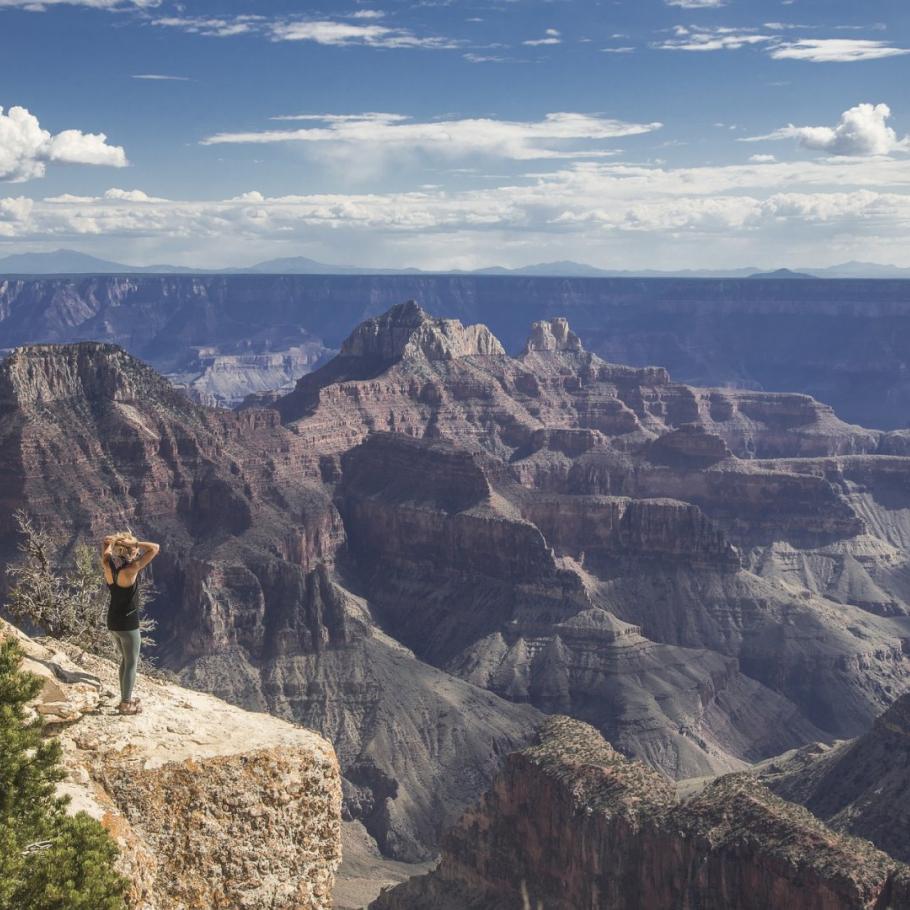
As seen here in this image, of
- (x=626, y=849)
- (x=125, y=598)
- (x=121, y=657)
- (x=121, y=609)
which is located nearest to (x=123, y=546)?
(x=125, y=598)

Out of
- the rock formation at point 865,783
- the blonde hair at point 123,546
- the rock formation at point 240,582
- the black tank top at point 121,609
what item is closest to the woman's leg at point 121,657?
the black tank top at point 121,609

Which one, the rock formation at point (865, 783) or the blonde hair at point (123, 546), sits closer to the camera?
the blonde hair at point (123, 546)

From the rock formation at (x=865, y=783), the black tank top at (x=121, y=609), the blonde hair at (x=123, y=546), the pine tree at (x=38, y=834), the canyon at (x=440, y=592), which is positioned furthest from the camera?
the canyon at (x=440, y=592)

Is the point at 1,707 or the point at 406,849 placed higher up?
the point at 1,707

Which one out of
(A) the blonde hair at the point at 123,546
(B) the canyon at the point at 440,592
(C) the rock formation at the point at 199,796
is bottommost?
(B) the canyon at the point at 440,592

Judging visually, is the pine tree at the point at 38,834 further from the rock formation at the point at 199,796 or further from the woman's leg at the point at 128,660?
the woman's leg at the point at 128,660

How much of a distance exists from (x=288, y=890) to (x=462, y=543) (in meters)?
131

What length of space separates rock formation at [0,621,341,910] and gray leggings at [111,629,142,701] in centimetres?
56

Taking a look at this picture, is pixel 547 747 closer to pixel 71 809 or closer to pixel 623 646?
pixel 71 809

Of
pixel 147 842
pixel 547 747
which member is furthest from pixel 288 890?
pixel 547 747

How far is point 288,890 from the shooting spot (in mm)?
27000

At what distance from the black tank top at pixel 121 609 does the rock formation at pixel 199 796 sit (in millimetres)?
1580

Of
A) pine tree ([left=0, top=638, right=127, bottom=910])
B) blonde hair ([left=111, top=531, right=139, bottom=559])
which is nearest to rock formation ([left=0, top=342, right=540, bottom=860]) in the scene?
blonde hair ([left=111, top=531, right=139, bottom=559])

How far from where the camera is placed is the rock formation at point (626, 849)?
5669cm
